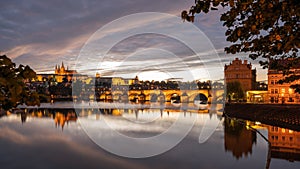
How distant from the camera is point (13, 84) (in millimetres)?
3721

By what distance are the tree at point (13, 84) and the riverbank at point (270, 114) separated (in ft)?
107

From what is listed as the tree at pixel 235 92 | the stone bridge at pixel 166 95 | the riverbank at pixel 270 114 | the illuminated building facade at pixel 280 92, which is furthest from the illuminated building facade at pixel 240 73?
the riverbank at pixel 270 114

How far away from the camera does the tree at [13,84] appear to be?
3.68 metres

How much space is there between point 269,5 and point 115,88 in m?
178

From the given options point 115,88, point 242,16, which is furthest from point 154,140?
point 115,88

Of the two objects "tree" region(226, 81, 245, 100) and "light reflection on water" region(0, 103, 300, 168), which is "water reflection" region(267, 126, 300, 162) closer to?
"light reflection on water" region(0, 103, 300, 168)

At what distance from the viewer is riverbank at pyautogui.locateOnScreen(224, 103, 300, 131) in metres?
35.5

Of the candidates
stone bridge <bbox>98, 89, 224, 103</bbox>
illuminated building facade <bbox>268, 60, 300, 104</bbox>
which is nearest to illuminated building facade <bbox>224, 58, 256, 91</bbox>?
stone bridge <bbox>98, 89, 224, 103</bbox>

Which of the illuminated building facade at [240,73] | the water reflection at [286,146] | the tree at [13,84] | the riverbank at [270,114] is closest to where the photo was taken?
the tree at [13,84]

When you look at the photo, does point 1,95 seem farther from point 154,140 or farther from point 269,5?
point 154,140

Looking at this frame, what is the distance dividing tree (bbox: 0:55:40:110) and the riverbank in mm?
32593

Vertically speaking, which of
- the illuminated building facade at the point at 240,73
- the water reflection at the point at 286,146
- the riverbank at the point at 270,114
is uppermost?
the illuminated building facade at the point at 240,73

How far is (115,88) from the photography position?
7092 inches

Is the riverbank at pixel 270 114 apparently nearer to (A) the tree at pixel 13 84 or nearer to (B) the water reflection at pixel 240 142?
(B) the water reflection at pixel 240 142
